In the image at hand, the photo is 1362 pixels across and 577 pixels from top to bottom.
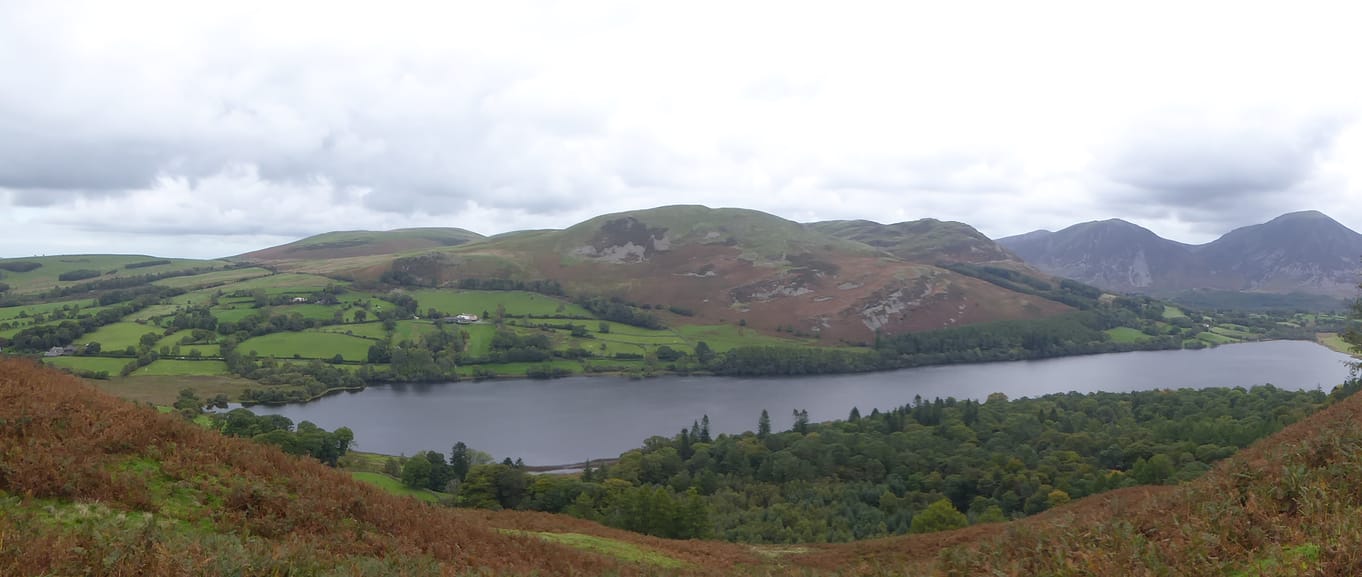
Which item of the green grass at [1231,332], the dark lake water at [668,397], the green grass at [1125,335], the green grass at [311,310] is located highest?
the green grass at [1231,332]

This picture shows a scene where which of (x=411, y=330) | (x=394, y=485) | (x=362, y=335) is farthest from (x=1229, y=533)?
(x=411, y=330)

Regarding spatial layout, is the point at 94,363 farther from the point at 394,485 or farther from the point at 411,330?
the point at 394,485

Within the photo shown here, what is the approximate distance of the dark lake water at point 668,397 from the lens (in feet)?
236

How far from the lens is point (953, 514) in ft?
102

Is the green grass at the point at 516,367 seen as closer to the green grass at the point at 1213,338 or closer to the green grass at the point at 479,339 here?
the green grass at the point at 479,339

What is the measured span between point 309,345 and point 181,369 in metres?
19.1

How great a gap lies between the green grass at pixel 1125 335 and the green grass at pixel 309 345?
511 ft

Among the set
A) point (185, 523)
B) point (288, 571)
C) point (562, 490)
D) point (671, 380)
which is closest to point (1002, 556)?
point (288, 571)

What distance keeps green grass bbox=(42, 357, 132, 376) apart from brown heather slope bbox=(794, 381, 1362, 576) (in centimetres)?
10276

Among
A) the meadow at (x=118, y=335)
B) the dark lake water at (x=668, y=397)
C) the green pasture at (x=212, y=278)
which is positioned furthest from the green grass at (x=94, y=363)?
the green pasture at (x=212, y=278)

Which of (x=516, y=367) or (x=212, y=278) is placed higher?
(x=212, y=278)

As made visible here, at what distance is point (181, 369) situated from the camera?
Result: 87375mm

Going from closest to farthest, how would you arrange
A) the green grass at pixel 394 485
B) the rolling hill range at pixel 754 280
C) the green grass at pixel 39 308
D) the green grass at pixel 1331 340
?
the green grass at pixel 394 485, the green grass at pixel 39 308, the green grass at pixel 1331 340, the rolling hill range at pixel 754 280

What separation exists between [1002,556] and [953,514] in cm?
2351
